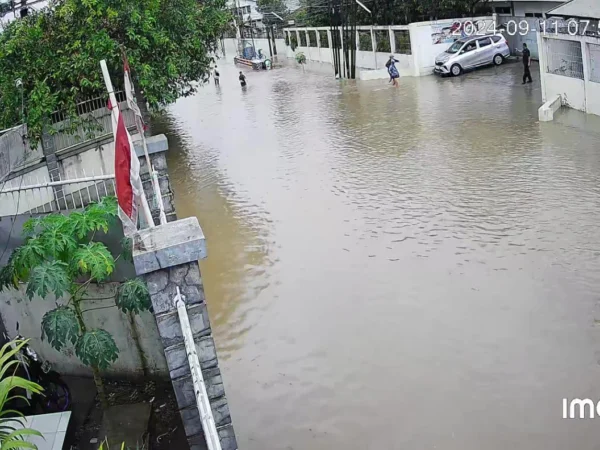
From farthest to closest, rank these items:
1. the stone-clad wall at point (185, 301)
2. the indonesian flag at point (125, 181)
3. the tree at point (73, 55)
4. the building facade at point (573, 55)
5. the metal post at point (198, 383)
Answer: the building facade at point (573, 55) < the tree at point (73, 55) < the indonesian flag at point (125, 181) < the stone-clad wall at point (185, 301) < the metal post at point (198, 383)

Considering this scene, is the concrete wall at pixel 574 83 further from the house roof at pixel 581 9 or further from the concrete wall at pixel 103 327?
the concrete wall at pixel 103 327

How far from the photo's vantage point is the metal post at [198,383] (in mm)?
3748

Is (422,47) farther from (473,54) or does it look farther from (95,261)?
(95,261)

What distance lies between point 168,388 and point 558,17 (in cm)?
1474

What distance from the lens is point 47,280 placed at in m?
5.77

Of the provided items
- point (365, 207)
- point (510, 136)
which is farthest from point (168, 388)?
point (510, 136)

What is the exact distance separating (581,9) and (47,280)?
49.9ft

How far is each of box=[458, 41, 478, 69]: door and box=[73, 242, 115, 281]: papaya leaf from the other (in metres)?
22.4

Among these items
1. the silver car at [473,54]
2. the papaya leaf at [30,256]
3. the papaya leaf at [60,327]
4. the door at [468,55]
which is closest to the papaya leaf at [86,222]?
the papaya leaf at [30,256]

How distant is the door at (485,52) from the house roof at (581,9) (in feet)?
28.4

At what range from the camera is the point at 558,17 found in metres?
17.6

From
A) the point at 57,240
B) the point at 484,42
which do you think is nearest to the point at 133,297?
the point at 57,240

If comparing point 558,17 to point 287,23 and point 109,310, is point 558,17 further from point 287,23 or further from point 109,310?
point 287,23

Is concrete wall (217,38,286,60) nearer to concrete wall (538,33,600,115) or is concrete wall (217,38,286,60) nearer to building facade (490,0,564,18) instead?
building facade (490,0,564,18)
